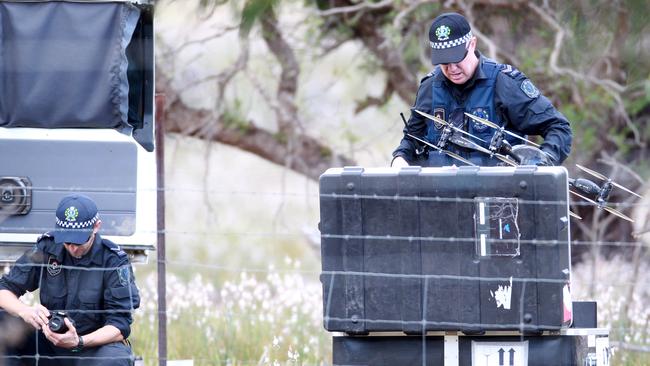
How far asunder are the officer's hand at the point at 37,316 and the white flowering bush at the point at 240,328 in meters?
1.41

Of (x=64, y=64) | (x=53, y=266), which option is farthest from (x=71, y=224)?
(x=64, y=64)

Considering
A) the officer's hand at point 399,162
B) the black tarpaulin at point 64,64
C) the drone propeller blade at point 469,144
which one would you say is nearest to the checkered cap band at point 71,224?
the black tarpaulin at point 64,64

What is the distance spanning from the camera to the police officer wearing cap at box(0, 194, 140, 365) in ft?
19.4

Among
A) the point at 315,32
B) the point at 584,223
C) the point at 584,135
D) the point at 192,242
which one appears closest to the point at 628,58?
the point at 584,135

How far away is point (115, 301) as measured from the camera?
5922 millimetres

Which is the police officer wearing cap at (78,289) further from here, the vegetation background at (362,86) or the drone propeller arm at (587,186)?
the vegetation background at (362,86)

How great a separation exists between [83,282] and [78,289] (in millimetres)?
41

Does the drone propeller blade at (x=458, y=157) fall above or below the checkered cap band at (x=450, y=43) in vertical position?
below

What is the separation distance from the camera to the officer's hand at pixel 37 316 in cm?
578

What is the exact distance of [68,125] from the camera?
6684 mm

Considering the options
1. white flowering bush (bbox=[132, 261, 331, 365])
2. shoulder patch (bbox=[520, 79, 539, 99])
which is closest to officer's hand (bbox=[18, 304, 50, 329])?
white flowering bush (bbox=[132, 261, 331, 365])

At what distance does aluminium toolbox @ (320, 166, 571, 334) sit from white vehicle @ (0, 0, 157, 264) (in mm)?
1903

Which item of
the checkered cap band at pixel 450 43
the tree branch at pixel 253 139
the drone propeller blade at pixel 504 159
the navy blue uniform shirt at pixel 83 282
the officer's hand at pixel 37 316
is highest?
the tree branch at pixel 253 139

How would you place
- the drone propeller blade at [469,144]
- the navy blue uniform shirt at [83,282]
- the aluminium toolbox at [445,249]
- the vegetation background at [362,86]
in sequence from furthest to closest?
1. the vegetation background at [362,86]
2. the navy blue uniform shirt at [83,282]
3. the drone propeller blade at [469,144]
4. the aluminium toolbox at [445,249]
